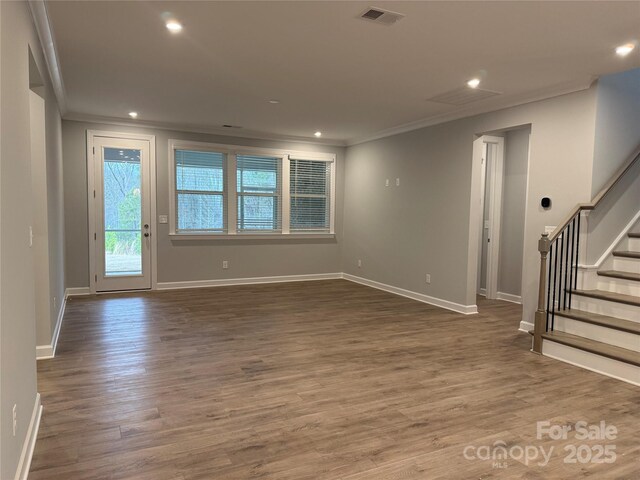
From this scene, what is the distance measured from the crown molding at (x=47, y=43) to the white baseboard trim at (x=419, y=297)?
511cm

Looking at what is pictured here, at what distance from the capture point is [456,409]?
2.82 meters

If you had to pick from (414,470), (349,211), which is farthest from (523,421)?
(349,211)

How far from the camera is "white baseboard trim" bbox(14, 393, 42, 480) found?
1.97 m

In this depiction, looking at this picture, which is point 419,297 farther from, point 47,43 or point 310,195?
point 47,43

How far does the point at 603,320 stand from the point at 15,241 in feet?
14.3

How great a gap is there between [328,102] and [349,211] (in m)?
3.23

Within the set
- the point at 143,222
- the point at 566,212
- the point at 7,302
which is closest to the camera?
the point at 7,302

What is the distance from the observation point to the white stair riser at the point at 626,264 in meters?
4.12

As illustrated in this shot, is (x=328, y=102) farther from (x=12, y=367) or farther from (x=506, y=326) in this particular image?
(x=12, y=367)

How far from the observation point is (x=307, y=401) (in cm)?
292

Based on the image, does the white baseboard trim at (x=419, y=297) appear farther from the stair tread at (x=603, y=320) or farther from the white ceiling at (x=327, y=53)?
the white ceiling at (x=327, y=53)

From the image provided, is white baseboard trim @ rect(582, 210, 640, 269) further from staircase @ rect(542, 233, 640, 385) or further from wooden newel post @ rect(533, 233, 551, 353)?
A: wooden newel post @ rect(533, 233, 551, 353)

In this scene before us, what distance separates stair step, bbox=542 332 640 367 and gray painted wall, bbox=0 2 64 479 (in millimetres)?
3990

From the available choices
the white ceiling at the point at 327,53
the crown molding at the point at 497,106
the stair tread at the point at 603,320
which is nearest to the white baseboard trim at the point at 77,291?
the white ceiling at the point at 327,53
